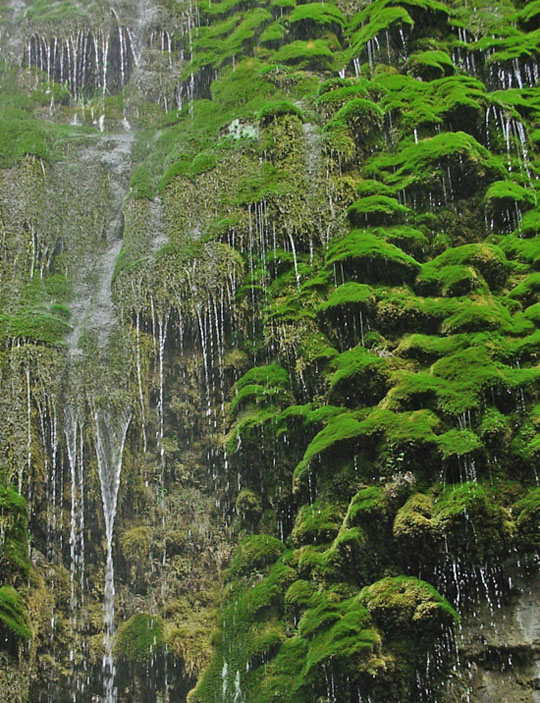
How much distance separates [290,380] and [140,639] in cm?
518

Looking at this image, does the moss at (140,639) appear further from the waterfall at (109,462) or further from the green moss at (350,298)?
the green moss at (350,298)

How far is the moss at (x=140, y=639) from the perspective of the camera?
13.4m

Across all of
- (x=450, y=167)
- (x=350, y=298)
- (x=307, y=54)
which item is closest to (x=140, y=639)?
(x=350, y=298)

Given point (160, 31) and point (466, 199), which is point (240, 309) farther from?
point (160, 31)

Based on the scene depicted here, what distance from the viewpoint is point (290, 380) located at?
14453 mm

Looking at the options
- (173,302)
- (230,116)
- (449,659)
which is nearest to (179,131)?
(230,116)

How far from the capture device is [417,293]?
1403 centimetres

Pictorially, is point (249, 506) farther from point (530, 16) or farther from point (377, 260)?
point (530, 16)

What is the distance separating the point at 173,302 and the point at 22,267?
3.87 metres

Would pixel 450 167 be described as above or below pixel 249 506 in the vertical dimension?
above

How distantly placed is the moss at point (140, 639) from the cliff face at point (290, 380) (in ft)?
0.11

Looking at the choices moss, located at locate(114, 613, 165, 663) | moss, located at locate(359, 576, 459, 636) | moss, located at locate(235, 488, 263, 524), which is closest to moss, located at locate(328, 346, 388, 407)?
moss, located at locate(235, 488, 263, 524)

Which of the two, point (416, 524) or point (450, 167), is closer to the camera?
point (416, 524)

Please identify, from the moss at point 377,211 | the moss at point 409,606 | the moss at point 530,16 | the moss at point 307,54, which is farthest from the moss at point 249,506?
the moss at point 530,16
